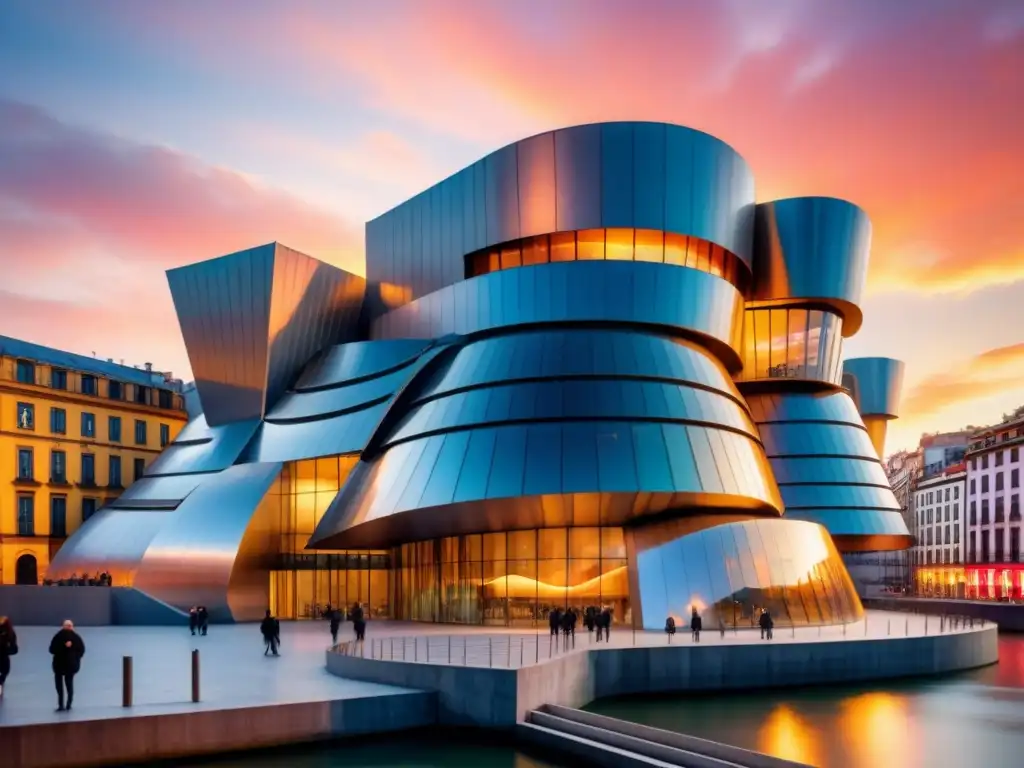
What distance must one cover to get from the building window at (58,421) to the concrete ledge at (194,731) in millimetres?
51223

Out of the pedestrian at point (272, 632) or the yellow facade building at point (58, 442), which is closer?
the pedestrian at point (272, 632)

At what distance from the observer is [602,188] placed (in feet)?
150

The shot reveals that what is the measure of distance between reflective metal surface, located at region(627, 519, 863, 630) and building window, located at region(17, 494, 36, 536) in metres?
42.7

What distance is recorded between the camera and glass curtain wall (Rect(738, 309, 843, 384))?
191 ft

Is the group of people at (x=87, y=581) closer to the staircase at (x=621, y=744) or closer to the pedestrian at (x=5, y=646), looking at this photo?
the pedestrian at (x=5, y=646)

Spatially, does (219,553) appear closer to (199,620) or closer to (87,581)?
(199,620)

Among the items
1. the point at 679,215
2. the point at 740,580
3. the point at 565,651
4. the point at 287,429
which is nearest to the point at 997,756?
the point at 565,651

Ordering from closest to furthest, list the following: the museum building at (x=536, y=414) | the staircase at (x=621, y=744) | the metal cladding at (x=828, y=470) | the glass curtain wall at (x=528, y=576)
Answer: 1. the staircase at (x=621, y=744)
2. the museum building at (x=536, y=414)
3. the glass curtain wall at (x=528, y=576)
4. the metal cladding at (x=828, y=470)

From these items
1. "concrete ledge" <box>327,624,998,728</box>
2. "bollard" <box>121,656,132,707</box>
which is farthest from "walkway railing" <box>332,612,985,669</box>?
"bollard" <box>121,656,132,707</box>

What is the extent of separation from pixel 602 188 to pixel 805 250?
54.3 ft

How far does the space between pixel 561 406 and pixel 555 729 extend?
69.0ft

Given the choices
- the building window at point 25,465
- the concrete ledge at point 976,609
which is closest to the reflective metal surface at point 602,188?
the concrete ledge at point 976,609

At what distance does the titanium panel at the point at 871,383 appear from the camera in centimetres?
7500

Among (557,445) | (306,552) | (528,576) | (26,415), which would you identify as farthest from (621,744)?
(26,415)
